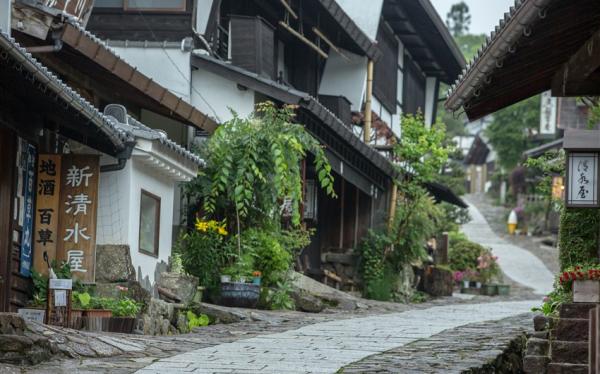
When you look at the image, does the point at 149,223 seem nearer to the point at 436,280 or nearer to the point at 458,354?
the point at 458,354

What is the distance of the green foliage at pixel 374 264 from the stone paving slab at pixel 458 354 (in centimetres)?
996

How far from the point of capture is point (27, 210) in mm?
19375

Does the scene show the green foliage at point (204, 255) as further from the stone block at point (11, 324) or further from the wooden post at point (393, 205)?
the stone block at point (11, 324)

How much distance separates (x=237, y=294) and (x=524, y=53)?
11.2m

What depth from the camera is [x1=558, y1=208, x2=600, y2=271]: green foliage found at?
1619 centimetres

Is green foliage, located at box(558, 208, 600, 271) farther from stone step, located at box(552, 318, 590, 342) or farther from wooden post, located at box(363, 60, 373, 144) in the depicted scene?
wooden post, located at box(363, 60, 373, 144)

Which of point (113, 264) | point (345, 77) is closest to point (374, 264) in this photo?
point (345, 77)

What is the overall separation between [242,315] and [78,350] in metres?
6.98

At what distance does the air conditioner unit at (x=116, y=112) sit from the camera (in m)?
21.3

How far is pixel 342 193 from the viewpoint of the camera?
3372 centimetres

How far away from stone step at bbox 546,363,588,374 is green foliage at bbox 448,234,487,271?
26.7m

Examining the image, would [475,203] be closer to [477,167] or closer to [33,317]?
[477,167]

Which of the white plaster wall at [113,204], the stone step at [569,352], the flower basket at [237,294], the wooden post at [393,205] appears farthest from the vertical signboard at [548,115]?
the stone step at [569,352]

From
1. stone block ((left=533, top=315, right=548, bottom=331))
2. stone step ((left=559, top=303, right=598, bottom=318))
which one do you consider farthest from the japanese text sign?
stone block ((left=533, top=315, right=548, bottom=331))
